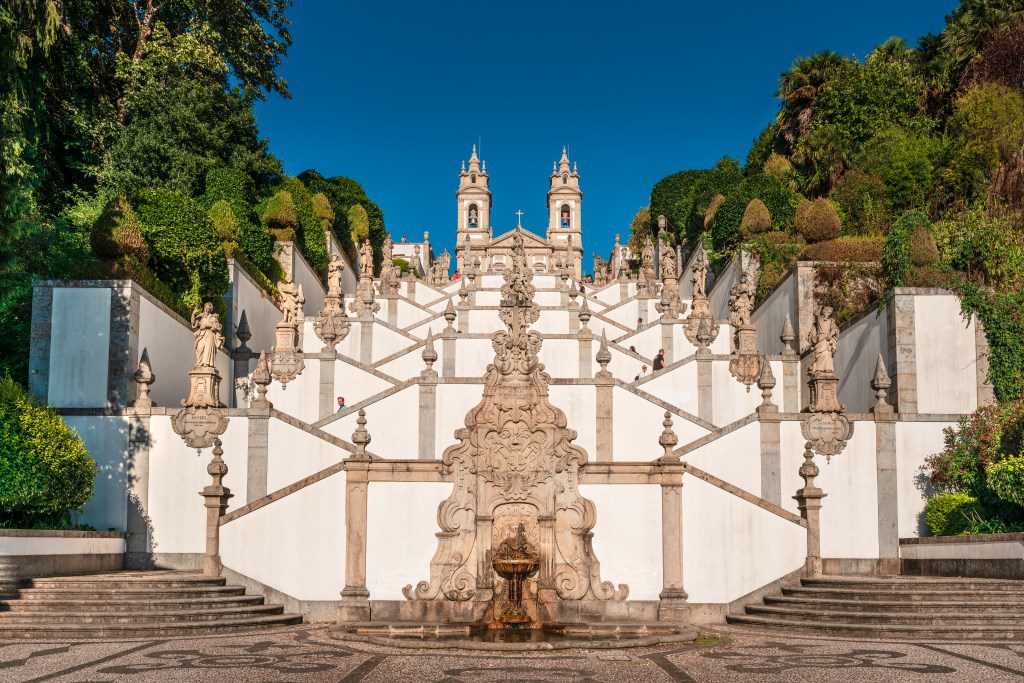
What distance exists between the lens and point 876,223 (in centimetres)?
3350

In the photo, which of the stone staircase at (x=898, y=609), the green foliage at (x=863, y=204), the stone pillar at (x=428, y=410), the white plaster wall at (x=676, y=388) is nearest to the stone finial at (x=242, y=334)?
the stone pillar at (x=428, y=410)

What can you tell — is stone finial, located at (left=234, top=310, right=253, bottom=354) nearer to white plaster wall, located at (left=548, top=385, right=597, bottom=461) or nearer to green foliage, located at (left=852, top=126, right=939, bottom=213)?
white plaster wall, located at (left=548, top=385, right=597, bottom=461)

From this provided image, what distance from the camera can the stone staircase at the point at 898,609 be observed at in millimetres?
13742

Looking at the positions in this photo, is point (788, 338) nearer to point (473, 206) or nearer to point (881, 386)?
point (881, 386)

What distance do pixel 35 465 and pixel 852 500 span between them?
15.2 metres

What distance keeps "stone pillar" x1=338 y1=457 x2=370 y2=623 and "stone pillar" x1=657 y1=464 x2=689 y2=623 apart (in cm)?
475

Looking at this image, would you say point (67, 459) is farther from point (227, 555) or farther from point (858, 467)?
point (858, 467)

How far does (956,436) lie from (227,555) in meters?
14.4

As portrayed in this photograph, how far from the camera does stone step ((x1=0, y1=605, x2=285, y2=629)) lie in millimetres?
13977

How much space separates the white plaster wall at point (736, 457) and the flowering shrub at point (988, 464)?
3.42m

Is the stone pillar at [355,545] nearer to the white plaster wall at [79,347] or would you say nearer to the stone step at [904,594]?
the stone step at [904,594]

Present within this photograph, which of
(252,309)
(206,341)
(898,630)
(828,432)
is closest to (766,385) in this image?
(828,432)

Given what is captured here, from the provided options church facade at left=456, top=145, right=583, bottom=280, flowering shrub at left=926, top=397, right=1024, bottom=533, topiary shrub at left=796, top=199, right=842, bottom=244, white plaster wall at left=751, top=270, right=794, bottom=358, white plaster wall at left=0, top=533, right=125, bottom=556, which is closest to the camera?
white plaster wall at left=0, top=533, right=125, bottom=556

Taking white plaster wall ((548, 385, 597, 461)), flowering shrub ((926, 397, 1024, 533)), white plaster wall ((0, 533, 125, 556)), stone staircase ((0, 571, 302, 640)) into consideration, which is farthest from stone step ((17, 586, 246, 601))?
flowering shrub ((926, 397, 1024, 533))
